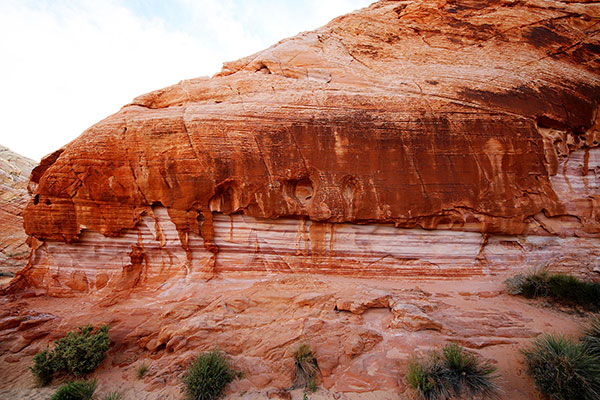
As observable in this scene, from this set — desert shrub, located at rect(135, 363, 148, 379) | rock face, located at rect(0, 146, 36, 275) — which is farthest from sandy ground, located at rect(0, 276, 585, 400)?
rock face, located at rect(0, 146, 36, 275)

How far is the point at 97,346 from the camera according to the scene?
592 cm

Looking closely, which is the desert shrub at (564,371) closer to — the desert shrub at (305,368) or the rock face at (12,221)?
the desert shrub at (305,368)

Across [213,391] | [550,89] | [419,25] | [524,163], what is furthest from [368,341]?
[419,25]

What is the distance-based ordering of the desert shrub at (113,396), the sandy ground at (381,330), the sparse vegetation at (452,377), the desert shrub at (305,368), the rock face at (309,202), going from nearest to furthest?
the sparse vegetation at (452,377), the desert shrub at (113,396), the sandy ground at (381,330), the desert shrub at (305,368), the rock face at (309,202)

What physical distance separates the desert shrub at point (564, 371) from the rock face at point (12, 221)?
20558 mm

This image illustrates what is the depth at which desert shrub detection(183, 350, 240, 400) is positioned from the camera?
4852mm

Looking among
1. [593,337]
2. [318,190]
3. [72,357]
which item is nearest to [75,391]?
[72,357]

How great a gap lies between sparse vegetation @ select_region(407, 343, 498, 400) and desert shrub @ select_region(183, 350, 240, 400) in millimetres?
3602

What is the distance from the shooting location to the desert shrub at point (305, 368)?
205 inches

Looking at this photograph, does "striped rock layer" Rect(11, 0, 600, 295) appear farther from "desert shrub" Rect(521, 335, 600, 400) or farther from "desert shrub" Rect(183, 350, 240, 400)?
"desert shrub" Rect(521, 335, 600, 400)

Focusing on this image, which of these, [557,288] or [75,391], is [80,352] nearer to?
[75,391]

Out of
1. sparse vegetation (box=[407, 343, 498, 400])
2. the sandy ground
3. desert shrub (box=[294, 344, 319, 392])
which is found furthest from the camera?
desert shrub (box=[294, 344, 319, 392])

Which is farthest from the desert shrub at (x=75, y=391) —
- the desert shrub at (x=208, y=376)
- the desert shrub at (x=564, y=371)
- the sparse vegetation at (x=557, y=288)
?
the sparse vegetation at (x=557, y=288)

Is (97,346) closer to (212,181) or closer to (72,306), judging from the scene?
(72,306)
